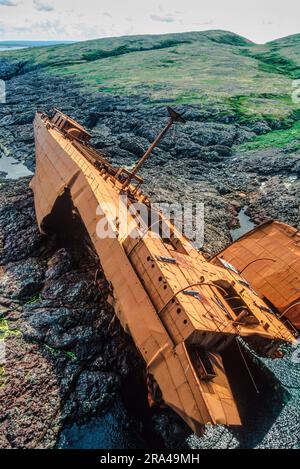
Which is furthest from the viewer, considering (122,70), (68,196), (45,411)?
(122,70)

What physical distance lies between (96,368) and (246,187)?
874 inches

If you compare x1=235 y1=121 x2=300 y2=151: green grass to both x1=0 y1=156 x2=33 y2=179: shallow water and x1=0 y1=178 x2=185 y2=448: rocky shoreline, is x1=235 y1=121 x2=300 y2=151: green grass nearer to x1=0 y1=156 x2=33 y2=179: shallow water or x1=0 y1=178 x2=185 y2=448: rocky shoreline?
x1=0 y1=156 x2=33 y2=179: shallow water

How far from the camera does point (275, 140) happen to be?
128 ft

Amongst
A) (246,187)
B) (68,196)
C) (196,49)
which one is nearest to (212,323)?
(68,196)

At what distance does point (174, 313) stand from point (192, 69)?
75.0 m

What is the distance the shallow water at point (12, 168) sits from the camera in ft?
97.7

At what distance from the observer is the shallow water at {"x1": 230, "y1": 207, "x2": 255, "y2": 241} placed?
23609 mm

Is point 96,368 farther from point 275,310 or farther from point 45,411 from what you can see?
point 275,310

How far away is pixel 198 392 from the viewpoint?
8.30m

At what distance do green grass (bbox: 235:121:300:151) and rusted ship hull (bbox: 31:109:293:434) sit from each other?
26614mm

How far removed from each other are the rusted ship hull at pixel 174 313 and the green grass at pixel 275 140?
1048 inches

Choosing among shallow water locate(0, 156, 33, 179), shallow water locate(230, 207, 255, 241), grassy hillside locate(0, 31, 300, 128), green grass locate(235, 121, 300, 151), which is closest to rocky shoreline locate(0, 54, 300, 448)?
shallow water locate(230, 207, 255, 241)

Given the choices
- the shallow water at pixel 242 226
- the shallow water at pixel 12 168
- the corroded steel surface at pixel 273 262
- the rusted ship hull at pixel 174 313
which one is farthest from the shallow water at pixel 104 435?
the shallow water at pixel 12 168

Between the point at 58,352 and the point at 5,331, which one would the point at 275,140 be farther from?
the point at 5,331
